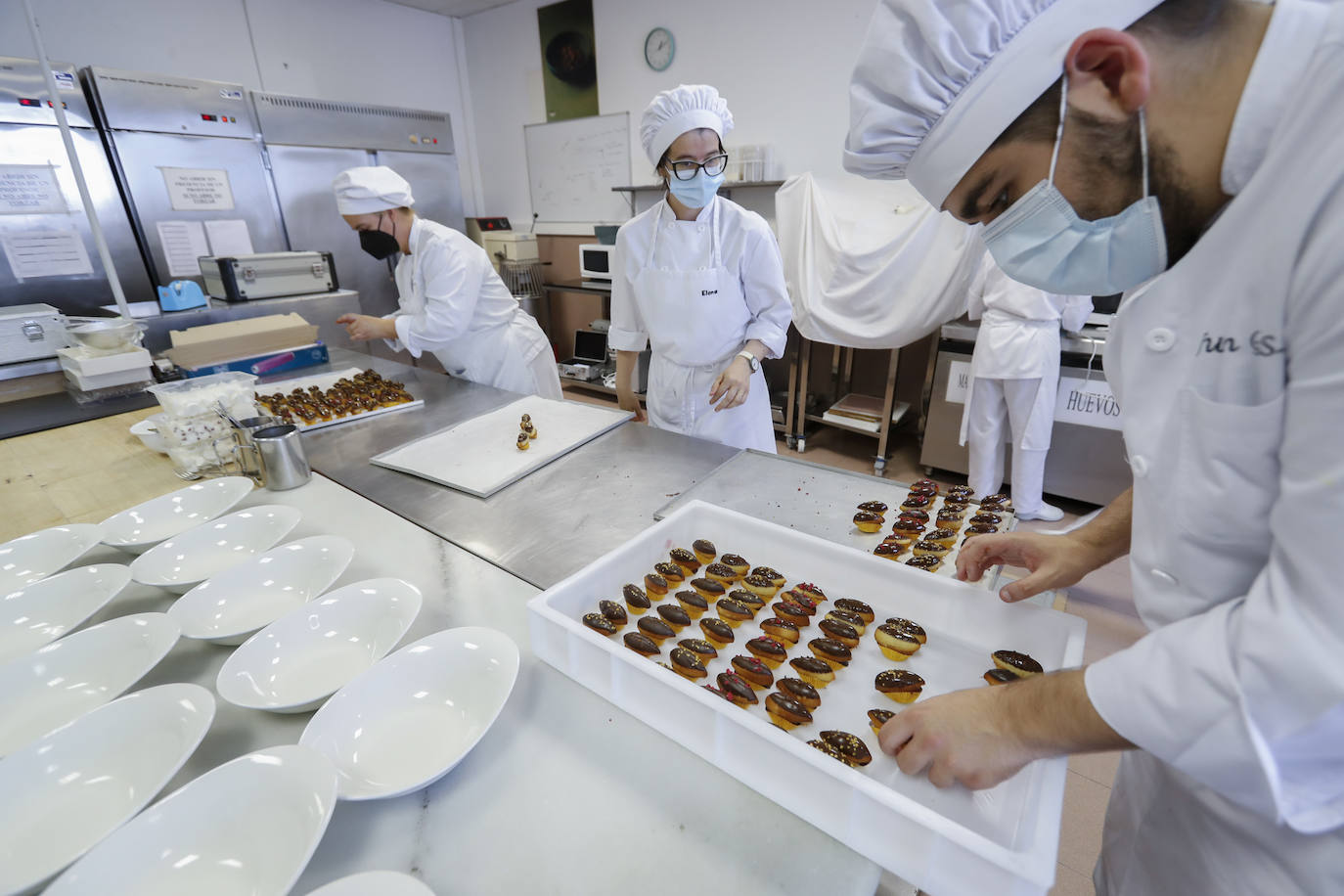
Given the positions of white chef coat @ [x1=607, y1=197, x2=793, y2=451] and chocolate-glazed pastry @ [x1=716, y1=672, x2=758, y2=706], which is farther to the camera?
white chef coat @ [x1=607, y1=197, x2=793, y2=451]

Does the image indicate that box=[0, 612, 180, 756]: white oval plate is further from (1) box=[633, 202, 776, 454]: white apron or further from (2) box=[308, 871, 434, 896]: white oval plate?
(1) box=[633, 202, 776, 454]: white apron

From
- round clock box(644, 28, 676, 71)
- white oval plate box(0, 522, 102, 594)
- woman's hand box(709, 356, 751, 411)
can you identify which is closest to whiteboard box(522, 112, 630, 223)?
round clock box(644, 28, 676, 71)

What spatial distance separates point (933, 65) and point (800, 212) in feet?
11.4

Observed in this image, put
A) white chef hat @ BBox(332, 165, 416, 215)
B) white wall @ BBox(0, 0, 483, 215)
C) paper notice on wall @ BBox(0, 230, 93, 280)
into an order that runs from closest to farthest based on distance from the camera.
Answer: white chef hat @ BBox(332, 165, 416, 215) < paper notice on wall @ BBox(0, 230, 93, 280) < white wall @ BBox(0, 0, 483, 215)

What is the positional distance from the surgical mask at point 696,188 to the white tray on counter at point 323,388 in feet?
4.33

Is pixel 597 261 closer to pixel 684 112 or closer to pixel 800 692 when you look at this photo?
pixel 684 112

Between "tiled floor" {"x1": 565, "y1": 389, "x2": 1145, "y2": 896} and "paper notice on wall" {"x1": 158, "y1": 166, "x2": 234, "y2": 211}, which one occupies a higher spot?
"paper notice on wall" {"x1": 158, "y1": 166, "x2": 234, "y2": 211}

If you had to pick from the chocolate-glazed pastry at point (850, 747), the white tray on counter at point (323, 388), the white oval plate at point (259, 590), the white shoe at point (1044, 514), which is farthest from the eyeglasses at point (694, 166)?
the white shoe at point (1044, 514)

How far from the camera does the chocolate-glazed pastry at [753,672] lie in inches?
36.6

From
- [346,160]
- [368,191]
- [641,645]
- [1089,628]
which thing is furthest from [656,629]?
[346,160]

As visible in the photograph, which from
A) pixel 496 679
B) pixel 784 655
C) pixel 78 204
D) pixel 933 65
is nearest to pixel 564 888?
pixel 496 679

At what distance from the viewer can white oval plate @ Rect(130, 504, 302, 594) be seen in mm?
1158

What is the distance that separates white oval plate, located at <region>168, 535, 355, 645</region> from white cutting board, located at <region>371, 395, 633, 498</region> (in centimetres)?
44

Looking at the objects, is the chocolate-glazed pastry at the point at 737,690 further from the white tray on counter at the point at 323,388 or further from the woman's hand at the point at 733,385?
the white tray on counter at the point at 323,388
